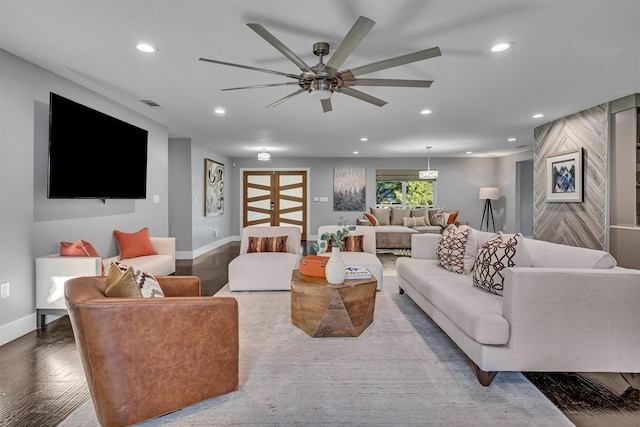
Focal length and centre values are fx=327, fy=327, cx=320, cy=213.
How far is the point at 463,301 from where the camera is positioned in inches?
88.4

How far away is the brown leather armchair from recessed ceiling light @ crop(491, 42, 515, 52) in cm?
271

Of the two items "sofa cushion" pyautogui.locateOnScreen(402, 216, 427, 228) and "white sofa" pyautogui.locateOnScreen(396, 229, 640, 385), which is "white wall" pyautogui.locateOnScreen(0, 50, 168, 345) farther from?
"sofa cushion" pyautogui.locateOnScreen(402, 216, 427, 228)

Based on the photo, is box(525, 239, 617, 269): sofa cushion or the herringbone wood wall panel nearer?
box(525, 239, 617, 269): sofa cushion

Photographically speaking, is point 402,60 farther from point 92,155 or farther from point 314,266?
point 92,155

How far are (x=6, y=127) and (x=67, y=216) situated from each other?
0.99 m

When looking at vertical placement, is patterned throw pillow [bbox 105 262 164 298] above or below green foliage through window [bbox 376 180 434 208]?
below

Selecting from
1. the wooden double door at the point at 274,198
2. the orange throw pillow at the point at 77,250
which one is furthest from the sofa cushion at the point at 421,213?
the orange throw pillow at the point at 77,250

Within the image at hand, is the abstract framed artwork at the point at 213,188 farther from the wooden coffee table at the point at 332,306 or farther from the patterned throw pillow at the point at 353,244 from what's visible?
the wooden coffee table at the point at 332,306

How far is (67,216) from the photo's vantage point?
10.9 ft

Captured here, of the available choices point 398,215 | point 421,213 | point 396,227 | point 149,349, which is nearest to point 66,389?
point 149,349

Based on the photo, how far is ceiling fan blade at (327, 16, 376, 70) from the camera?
1.79 m

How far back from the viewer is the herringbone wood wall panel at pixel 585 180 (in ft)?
13.7

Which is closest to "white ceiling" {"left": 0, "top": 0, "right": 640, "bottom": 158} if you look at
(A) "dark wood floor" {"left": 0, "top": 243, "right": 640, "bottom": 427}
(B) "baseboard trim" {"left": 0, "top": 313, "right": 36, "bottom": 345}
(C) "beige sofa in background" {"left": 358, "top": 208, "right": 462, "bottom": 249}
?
(B) "baseboard trim" {"left": 0, "top": 313, "right": 36, "bottom": 345}

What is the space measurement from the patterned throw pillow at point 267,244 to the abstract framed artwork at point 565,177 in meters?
4.08
